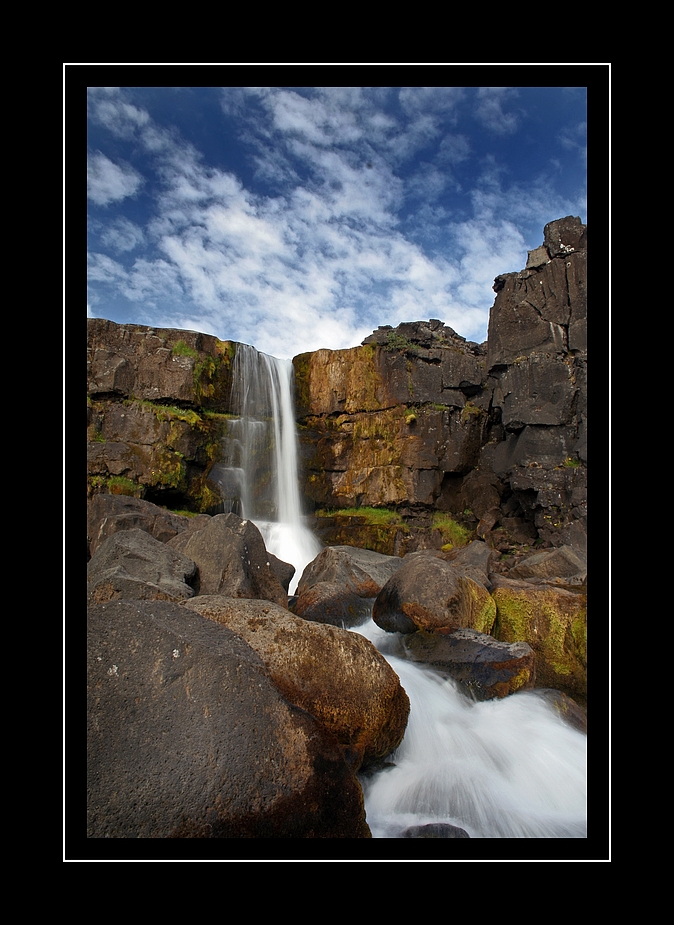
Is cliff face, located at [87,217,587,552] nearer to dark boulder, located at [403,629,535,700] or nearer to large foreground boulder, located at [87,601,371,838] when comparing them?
dark boulder, located at [403,629,535,700]

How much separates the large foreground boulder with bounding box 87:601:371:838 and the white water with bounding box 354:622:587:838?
1154 millimetres

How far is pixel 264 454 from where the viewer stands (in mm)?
20828

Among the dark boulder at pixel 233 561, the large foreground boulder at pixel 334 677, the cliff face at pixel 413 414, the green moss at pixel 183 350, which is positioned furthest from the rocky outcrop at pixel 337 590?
the green moss at pixel 183 350

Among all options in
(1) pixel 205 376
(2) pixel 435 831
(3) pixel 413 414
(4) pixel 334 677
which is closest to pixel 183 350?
(1) pixel 205 376

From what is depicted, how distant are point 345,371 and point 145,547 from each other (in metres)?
16.0

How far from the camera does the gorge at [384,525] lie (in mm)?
3676

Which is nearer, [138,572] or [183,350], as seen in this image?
[138,572]

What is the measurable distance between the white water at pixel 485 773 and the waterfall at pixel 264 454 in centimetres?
1374

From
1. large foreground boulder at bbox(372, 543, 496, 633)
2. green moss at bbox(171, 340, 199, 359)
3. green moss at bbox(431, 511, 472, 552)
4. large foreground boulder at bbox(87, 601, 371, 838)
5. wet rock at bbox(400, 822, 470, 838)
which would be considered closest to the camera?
large foreground boulder at bbox(87, 601, 371, 838)

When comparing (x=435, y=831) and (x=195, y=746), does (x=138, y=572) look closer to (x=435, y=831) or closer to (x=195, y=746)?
(x=195, y=746)

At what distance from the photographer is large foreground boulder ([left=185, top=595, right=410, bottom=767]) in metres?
3.65

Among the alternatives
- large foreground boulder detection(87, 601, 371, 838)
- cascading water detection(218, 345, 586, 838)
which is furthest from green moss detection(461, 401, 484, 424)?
large foreground boulder detection(87, 601, 371, 838)

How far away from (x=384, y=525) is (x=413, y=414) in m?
4.91

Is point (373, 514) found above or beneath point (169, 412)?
beneath
